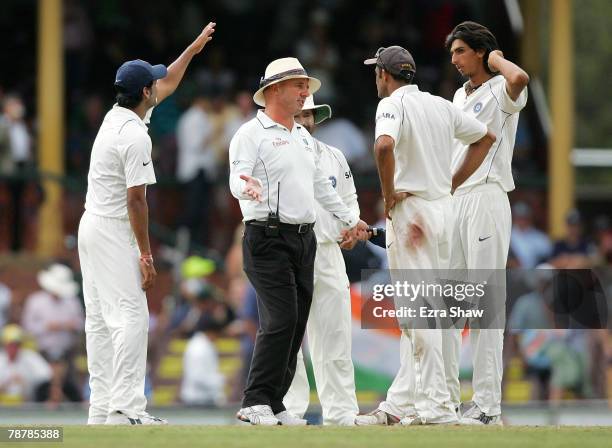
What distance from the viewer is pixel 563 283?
49.9 feet

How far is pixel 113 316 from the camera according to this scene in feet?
33.9

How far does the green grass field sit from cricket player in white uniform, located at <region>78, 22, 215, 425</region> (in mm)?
568

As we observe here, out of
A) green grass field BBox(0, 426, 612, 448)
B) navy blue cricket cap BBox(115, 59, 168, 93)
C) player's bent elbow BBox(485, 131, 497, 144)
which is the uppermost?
navy blue cricket cap BBox(115, 59, 168, 93)

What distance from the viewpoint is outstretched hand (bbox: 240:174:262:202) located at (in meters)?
9.62

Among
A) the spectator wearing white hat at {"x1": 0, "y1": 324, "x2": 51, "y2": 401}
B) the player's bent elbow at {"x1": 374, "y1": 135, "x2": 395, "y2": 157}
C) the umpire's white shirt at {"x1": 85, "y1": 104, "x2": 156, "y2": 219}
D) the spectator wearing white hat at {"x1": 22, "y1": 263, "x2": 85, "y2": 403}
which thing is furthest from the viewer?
the spectator wearing white hat at {"x1": 0, "y1": 324, "x2": 51, "y2": 401}

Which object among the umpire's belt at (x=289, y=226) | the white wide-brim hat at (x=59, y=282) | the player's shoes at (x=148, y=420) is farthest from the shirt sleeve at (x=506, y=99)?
the white wide-brim hat at (x=59, y=282)

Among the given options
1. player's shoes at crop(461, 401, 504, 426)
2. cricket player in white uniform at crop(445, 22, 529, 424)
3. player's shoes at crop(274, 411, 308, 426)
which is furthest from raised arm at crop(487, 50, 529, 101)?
player's shoes at crop(274, 411, 308, 426)

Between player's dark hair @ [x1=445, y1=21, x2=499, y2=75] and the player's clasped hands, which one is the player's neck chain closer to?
player's dark hair @ [x1=445, y1=21, x2=499, y2=75]

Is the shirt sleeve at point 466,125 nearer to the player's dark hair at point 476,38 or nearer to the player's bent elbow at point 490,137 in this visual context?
the player's bent elbow at point 490,137

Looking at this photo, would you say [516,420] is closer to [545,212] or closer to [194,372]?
[194,372]

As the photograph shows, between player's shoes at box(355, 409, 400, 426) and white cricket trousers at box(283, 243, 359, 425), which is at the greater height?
white cricket trousers at box(283, 243, 359, 425)

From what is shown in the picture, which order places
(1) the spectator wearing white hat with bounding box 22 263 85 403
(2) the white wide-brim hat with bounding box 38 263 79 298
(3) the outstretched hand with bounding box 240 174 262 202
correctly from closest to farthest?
1. (3) the outstretched hand with bounding box 240 174 262 202
2. (1) the spectator wearing white hat with bounding box 22 263 85 403
3. (2) the white wide-brim hat with bounding box 38 263 79 298

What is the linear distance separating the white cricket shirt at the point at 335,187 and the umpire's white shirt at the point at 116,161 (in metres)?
1.36

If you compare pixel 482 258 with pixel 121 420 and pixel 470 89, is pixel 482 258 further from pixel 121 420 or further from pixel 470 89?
pixel 121 420
